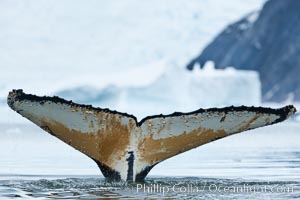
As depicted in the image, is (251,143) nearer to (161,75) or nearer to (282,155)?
(282,155)

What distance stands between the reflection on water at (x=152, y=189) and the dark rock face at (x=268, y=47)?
38.1m

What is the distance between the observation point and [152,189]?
6.50 m

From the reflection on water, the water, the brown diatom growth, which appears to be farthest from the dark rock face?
the brown diatom growth

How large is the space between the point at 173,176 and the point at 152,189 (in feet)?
5.02

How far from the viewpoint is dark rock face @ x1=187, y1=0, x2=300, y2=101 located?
158 ft

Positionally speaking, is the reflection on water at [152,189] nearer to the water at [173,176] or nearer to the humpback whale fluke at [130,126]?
the water at [173,176]

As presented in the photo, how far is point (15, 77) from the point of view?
48.9 metres

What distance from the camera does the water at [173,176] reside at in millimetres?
6211

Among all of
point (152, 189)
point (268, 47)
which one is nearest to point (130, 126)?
point (152, 189)

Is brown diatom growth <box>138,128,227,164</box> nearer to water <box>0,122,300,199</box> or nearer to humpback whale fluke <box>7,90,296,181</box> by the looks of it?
humpback whale fluke <box>7,90,296,181</box>

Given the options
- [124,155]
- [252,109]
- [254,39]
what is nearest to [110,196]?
[124,155]

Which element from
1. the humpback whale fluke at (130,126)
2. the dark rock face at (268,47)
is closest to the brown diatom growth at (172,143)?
the humpback whale fluke at (130,126)

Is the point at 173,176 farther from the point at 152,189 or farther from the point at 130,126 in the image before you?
the point at 130,126

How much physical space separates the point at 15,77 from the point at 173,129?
43082mm
